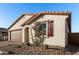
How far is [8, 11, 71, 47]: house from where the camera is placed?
3289 millimetres

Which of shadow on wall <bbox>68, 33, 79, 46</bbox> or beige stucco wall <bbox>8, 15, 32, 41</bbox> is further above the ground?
beige stucco wall <bbox>8, 15, 32, 41</bbox>

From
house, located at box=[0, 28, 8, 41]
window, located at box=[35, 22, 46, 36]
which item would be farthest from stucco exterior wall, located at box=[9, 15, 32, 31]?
window, located at box=[35, 22, 46, 36]

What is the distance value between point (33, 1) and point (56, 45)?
0.71 m

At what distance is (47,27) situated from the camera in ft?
11.0

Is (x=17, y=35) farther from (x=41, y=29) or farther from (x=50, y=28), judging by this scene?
(x=50, y=28)

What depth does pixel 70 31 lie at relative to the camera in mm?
3297

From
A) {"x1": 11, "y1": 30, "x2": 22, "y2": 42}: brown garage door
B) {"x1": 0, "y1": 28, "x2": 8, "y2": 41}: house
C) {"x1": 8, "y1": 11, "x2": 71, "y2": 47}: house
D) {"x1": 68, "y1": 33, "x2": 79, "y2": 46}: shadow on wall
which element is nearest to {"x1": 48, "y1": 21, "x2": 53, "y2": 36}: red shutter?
{"x1": 8, "y1": 11, "x2": 71, "y2": 47}: house

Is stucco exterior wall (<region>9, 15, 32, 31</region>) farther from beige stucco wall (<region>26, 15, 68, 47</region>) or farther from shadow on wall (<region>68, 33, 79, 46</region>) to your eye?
shadow on wall (<region>68, 33, 79, 46</region>)

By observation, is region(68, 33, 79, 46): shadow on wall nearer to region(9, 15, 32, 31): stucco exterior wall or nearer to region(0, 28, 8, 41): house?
region(9, 15, 32, 31): stucco exterior wall

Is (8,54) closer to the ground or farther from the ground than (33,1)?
closer to the ground

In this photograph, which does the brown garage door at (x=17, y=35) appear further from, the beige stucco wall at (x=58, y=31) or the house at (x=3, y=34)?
the beige stucco wall at (x=58, y=31)
